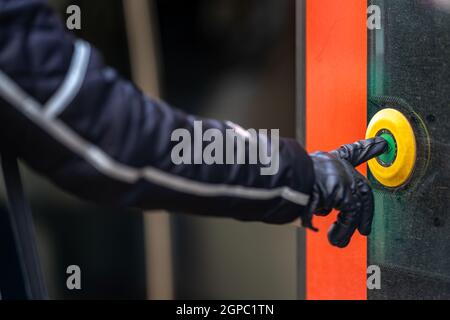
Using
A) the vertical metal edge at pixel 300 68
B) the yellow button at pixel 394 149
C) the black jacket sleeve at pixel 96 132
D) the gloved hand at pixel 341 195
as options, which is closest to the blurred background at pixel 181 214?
the vertical metal edge at pixel 300 68

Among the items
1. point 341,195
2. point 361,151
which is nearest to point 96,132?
point 341,195

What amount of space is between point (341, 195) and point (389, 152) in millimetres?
300

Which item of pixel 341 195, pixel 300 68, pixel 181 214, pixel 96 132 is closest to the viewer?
pixel 96 132

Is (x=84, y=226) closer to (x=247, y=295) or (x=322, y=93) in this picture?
(x=247, y=295)

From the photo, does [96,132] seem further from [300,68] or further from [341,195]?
[300,68]

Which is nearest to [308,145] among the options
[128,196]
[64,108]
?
[128,196]

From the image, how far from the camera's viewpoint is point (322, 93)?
1.72m

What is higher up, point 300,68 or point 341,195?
point 300,68

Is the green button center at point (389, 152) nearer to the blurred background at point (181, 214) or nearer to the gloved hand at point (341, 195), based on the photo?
the gloved hand at point (341, 195)

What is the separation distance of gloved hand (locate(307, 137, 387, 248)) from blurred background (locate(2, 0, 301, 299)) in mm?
505

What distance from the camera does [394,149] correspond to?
1472 mm

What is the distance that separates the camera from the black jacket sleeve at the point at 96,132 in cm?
94

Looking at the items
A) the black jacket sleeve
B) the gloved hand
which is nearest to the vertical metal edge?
the gloved hand

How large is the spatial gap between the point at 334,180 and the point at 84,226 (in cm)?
100
